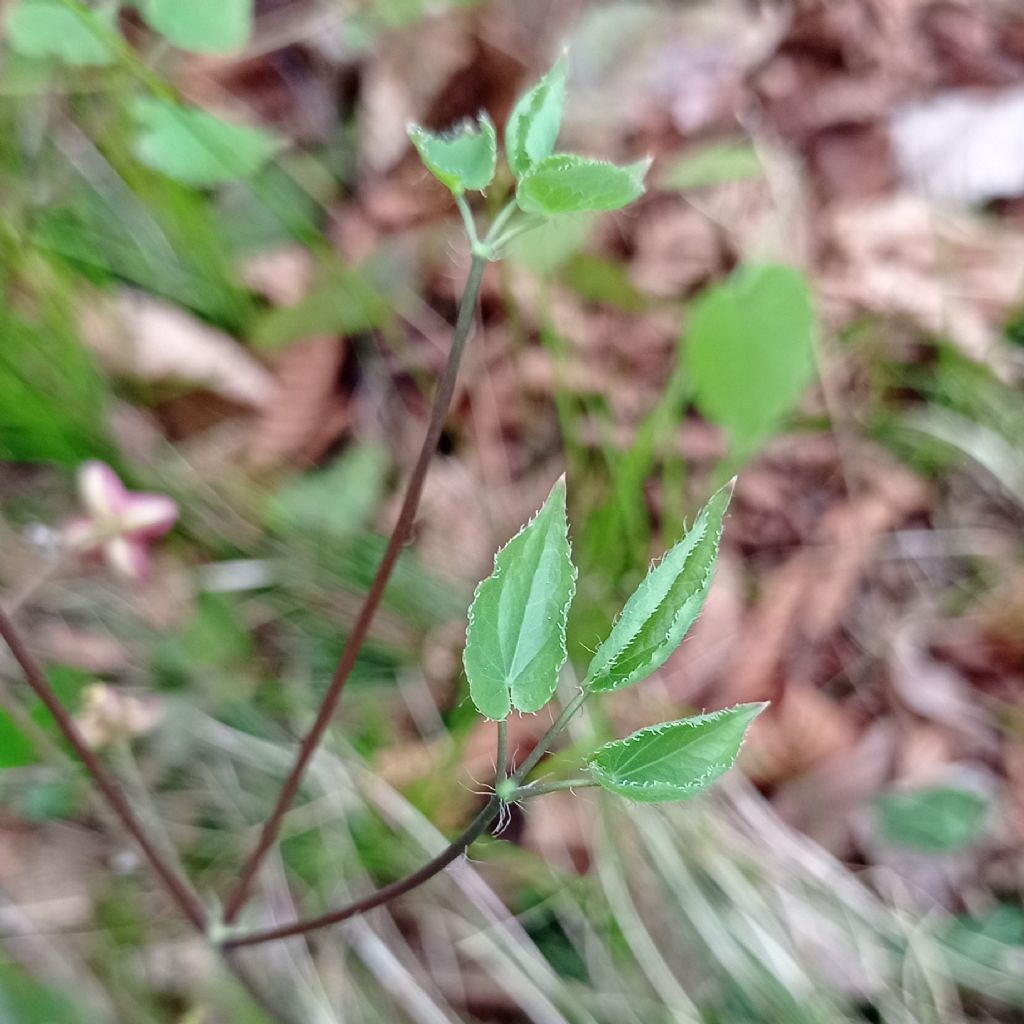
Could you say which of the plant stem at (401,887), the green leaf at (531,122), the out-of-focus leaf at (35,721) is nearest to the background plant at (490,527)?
the out-of-focus leaf at (35,721)

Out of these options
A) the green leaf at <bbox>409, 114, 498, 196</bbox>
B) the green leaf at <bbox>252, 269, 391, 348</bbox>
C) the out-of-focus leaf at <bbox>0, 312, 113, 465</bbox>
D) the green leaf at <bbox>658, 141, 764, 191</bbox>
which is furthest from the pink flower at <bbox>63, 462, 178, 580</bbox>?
the green leaf at <bbox>658, 141, 764, 191</bbox>

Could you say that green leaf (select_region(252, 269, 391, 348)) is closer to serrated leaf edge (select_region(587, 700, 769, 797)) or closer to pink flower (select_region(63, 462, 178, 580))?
pink flower (select_region(63, 462, 178, 580))

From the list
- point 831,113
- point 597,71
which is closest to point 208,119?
point 597,71

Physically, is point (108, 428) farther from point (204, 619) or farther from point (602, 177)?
point (602, 177)

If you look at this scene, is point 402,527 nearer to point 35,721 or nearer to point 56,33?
point 35,721

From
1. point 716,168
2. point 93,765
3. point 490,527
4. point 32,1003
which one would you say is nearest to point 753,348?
point 716,168

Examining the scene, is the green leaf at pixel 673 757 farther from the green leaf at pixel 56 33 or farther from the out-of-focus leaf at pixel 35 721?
the green leaf at pixel 56 33
